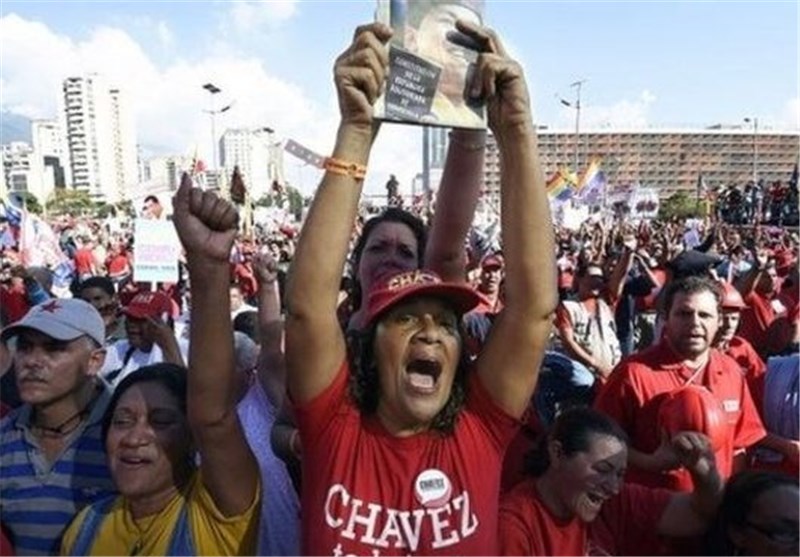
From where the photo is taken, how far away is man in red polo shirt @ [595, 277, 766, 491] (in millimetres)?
3084

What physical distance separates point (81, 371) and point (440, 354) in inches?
52.2

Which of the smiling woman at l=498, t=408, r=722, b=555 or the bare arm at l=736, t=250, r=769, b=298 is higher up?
the bare arm at l=736, t=250, r=769, b=298

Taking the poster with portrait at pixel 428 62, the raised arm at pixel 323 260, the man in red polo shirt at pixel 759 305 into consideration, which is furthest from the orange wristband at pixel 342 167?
the man in red polo shirt at pixel 759 305

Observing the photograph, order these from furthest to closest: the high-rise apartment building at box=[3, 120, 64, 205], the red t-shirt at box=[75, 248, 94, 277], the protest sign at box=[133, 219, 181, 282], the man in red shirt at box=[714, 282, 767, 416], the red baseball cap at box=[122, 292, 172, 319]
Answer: the high-rise apartment building at box=[3, 120, 64, 205] → the red t-shirt at box=[75, 248, 94, 277] → the protest sign at box=[133, 219, 181, 282] → the red baseball cap at box=[122, 292, 172, 319] → the man in red shirt at box=[714, 282, 767, 416]

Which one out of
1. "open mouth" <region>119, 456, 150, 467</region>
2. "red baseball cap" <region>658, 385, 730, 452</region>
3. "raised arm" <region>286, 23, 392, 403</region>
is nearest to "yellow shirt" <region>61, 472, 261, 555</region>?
"open mouth" <region>119, 456, 150, 467</region>

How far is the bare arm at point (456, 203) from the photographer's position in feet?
8.30

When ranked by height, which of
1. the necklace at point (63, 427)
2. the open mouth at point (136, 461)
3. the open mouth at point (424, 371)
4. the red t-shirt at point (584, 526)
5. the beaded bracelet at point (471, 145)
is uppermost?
the beaded bracelet at point (471, 145)

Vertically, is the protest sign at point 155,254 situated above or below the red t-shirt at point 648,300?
above

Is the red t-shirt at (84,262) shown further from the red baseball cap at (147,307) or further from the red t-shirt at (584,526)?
the red t-shirt at (584,526)

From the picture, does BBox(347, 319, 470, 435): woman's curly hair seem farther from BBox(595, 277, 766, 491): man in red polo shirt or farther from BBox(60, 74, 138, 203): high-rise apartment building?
BBox(60, 74, 138, 203): high-rise apartment building

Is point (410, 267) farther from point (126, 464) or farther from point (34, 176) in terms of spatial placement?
point (34, 176)

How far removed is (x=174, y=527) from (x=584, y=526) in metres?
1.10

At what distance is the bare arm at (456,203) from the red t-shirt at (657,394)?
34.7 inches

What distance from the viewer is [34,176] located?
9288cm
